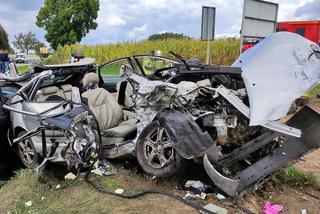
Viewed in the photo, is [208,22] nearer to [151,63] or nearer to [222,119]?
[151,63]

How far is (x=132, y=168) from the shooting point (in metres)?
5.30

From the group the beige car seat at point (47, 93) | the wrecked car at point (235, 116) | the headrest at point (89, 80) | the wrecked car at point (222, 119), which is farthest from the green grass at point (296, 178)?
the beige car seat at point (47, 93)

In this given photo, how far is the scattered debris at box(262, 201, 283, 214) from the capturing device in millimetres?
4312

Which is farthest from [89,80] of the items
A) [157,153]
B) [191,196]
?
[191,196]

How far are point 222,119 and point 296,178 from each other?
192 centimetres

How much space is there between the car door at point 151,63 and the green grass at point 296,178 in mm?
2476

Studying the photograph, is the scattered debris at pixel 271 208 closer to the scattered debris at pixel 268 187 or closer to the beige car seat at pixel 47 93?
the scattered debris at pixel 268 187

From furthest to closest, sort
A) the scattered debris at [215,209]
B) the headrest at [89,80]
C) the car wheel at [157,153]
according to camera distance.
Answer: the headrest at [89,80], the car wheel at [157,153], the scattered debris at [215,209]

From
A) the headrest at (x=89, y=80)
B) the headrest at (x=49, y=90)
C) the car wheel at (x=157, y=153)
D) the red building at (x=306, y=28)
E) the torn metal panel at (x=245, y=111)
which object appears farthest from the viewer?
the red building at (x=306, y=28)

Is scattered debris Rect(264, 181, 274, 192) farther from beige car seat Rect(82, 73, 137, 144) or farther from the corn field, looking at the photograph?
the corn field

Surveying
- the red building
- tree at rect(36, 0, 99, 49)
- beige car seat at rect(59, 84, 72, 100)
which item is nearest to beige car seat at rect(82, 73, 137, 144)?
beige car seat at rect(59, 84, 72, 100)

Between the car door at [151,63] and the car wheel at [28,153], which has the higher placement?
the car door at [151,63]

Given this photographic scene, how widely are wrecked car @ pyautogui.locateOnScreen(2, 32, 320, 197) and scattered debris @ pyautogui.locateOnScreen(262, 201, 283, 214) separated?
0.95 ft

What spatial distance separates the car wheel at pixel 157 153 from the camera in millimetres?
4410
